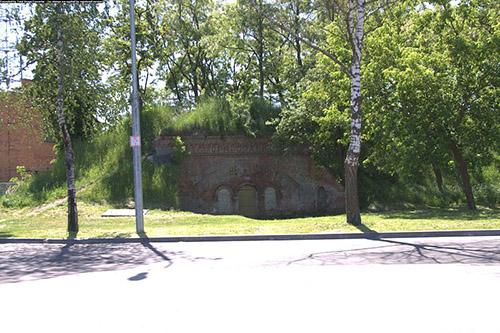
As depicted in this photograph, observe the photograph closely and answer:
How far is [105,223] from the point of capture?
17.3 metres

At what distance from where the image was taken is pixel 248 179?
25031mm

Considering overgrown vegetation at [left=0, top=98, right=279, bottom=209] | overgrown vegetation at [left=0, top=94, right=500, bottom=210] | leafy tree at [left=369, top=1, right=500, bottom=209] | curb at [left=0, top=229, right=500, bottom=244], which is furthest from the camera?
overgrown vegetation at [left=0, top=94, right=500, bottom=210]

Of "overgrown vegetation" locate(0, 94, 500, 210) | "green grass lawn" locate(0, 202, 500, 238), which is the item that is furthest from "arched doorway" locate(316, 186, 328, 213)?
"green grass lawn" locate(0, 202, 500, 238)

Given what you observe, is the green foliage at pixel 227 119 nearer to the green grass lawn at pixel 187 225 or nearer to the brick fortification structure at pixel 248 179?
the brick fortification structure at pixel 248 179

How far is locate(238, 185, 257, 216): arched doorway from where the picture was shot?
82.6ft

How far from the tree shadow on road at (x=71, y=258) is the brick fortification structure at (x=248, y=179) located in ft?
39.1

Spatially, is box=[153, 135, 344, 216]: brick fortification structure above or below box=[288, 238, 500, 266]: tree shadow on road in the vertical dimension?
above

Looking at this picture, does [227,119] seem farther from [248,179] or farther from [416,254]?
[416,254]

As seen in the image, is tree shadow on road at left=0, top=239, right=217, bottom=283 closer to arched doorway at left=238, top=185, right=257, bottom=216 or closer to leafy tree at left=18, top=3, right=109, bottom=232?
leafy tree at left=18, top=3, right=109, bottom=232

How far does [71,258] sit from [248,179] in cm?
1563

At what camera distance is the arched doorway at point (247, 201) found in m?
25.2

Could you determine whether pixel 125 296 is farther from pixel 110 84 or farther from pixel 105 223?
pixel 105 223

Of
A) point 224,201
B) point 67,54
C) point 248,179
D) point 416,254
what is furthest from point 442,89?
point 67,54

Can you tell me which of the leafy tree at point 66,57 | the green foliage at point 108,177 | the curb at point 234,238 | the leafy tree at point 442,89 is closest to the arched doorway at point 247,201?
the green foliage at point 108,177
